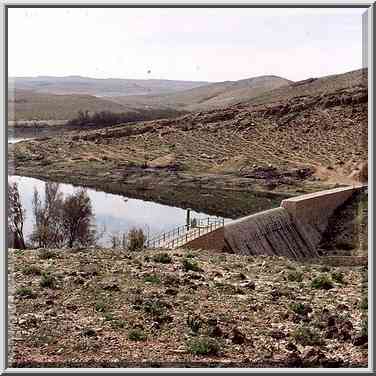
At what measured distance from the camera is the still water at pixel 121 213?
65.4ft

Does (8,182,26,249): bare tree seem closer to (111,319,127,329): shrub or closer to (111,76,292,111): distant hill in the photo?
(111,319,127,329): shrub

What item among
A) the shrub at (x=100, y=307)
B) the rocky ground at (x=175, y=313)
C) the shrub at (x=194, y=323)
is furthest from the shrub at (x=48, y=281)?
the shrub at (x=194, y=323)

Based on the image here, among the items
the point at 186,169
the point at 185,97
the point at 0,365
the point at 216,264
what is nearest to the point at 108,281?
the point at 216,264

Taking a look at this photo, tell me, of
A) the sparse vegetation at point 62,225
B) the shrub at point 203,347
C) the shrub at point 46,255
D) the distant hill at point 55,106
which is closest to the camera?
the shrub at point 203,347

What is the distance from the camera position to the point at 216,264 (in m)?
10.5

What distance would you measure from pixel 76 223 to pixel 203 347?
410 inches

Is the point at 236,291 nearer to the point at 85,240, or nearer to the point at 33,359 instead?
the point at 33,359

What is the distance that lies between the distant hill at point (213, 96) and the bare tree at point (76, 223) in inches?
1778

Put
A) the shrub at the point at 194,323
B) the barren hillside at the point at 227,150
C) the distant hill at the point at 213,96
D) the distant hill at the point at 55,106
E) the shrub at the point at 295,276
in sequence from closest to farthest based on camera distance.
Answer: the shrub at the point at 194,323 → the shrub at the point at 295,276 → the barren hillside at the point at 227,150 → the distant hill at the point at 55,106 → the distant hill at the point at 213,96

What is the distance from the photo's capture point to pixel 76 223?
15789 millimetres

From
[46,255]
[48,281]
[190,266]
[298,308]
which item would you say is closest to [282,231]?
[190,266]

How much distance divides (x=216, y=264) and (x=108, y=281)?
258 cm

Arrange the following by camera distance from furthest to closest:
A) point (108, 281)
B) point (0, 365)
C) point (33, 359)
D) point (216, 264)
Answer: point (216, 264) → point (108, 281) → point (33, 359) → point (0, 365)

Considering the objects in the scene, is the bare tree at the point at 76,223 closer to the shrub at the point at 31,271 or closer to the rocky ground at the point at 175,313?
the rocky ground at the point at 175,313
